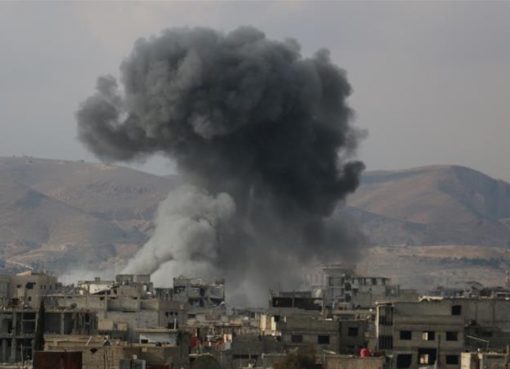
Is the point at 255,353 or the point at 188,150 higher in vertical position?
the point at 188,150

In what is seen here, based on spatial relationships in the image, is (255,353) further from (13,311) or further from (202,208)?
(202,208)

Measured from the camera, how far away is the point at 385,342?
49.0 m

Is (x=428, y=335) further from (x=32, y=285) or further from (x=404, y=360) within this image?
(x=32, y=285)

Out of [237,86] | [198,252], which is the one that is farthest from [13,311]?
[237,86]

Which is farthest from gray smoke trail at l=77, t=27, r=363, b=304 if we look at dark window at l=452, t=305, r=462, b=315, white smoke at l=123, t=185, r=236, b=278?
dark window at l=452, t=305, r=462, b=315

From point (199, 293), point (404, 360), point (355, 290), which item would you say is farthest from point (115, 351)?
point (355, 290)

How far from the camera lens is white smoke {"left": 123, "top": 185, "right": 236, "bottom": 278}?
104 m

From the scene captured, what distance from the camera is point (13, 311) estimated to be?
46031 millimetres

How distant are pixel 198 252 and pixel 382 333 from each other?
185ft

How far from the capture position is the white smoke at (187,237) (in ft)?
341

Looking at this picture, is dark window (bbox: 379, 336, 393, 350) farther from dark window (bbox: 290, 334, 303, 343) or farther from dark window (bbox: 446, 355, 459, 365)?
dark window (bbox: 290, 334, 303, 343)

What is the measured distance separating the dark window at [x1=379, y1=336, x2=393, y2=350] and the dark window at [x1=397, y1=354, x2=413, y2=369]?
2.55 ft

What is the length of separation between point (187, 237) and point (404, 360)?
57812mm

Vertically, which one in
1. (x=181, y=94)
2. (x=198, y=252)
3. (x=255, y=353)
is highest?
(x=181, y=94)
